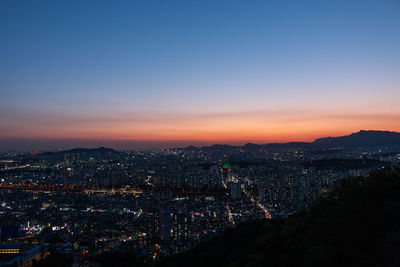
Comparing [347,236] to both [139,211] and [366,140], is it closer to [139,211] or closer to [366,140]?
[139,211]

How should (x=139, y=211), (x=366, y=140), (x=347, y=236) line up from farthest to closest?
(x=366, y=140)
(x=139, y=211)
(x=347, y=236)

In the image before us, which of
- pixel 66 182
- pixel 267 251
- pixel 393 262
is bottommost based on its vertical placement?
pixel 66 182

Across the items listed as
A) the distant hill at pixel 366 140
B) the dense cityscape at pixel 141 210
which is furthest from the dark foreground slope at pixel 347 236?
the distant hill at pixel 366 140

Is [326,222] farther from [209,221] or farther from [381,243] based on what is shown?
[209,221]

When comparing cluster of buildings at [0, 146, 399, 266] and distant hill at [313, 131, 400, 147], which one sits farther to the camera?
distant hill at [313, 131, 400, 147]

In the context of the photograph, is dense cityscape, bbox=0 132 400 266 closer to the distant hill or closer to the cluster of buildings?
the cluster of buildings

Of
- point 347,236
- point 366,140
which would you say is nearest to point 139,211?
point 347,236

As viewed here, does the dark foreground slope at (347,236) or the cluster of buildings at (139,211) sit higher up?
the dark foreground slope at (347,236)

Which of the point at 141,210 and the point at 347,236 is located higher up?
the point at 347,236

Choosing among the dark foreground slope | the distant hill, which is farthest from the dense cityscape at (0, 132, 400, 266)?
the distant hill

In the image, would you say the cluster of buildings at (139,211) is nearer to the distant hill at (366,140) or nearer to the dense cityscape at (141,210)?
the dense cityscape at (141,210)

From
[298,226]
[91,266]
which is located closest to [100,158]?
[91,266]
